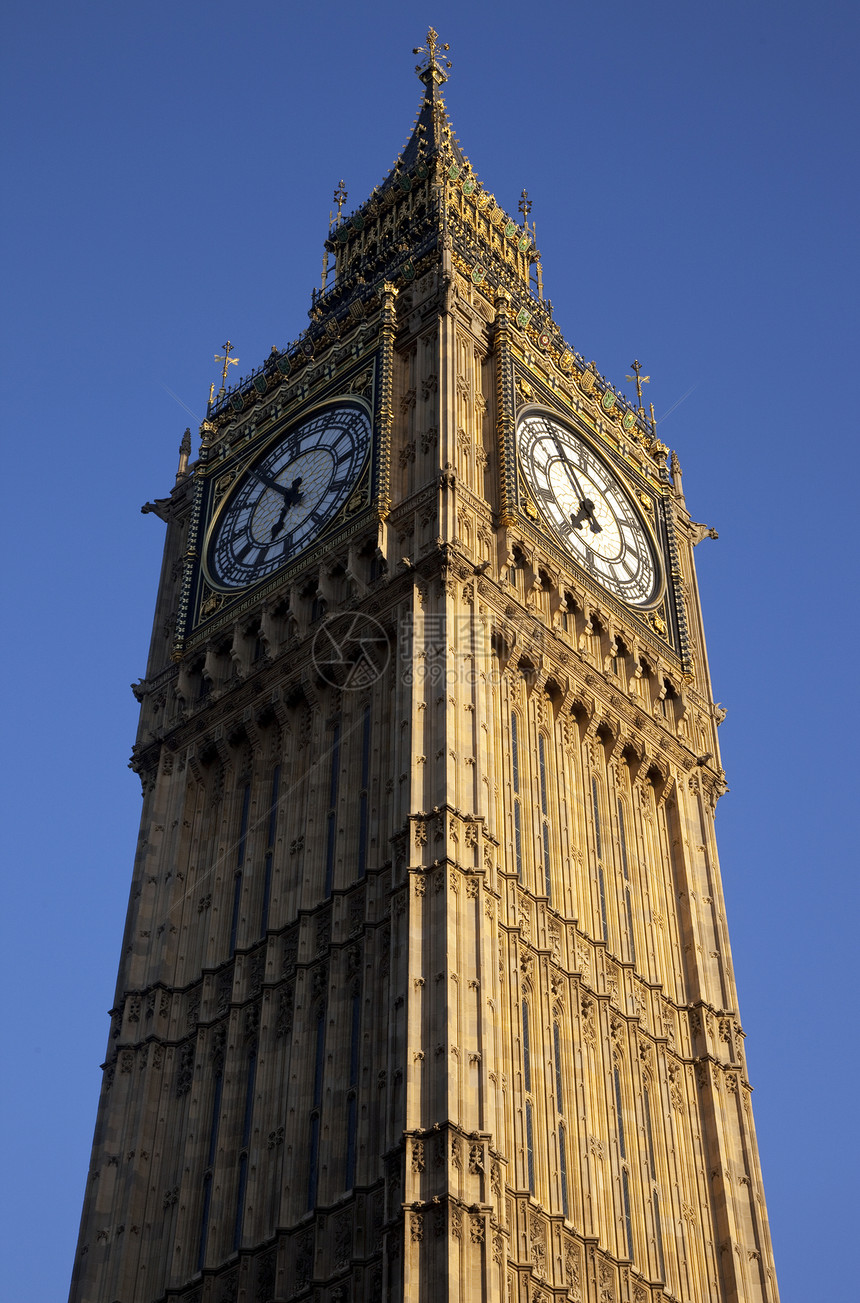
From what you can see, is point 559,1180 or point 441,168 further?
Answer: point 441,168

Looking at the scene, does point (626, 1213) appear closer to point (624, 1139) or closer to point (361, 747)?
point (624, 1139)

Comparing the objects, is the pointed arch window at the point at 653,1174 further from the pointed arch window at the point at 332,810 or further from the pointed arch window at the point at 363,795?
the pointed arch window at the point at 332,810

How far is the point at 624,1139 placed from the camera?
43.5m

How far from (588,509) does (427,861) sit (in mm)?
16179

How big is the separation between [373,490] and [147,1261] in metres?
19.3

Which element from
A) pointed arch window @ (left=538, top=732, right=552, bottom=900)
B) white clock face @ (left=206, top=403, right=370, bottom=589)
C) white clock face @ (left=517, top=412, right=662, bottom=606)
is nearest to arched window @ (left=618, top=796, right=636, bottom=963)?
pointed arch window @ (left=538, top=732, right=552, bottom=900)

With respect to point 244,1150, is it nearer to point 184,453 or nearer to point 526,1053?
point 526,1053

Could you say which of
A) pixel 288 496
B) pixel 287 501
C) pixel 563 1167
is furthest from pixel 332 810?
pixel 288 496

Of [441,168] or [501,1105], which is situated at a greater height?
[441,168]

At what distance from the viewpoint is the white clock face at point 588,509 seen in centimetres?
5450

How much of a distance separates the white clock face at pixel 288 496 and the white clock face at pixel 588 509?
182 inches

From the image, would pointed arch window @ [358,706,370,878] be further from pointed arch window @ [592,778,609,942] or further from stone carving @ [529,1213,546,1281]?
stone carving @ [529,1213,546,1281]

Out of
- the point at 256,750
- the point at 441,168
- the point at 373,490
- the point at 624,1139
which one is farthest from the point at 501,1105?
the point at 441,168

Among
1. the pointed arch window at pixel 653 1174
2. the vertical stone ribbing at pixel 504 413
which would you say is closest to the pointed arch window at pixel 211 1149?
the pointed arch window at pixel 653 1174
